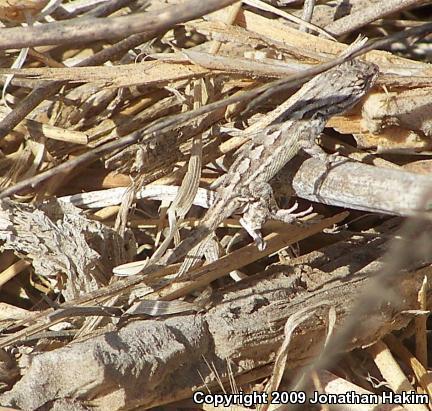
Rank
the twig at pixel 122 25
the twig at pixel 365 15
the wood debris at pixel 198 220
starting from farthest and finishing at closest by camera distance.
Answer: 1. the twig at pixel 365 15
2. the wood debris at pixel 198 220
3. the twig at pixel 122 25

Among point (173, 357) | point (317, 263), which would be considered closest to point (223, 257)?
point (317, 263)

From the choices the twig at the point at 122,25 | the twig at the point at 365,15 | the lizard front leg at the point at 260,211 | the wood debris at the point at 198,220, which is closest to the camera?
the twig at the point at 122,25

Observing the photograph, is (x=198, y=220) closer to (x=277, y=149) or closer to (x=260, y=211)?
(x=260, y=211)

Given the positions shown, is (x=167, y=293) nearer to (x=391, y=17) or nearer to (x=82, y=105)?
(x=82, y=105)

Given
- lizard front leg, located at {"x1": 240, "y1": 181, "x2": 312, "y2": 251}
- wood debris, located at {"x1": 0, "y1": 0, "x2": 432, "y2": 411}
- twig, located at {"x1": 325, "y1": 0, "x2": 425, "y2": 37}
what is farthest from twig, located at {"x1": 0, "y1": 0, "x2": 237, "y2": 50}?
twig, located at {"x1": 325, "y1": 0, "x2": 425, "y2": 37}

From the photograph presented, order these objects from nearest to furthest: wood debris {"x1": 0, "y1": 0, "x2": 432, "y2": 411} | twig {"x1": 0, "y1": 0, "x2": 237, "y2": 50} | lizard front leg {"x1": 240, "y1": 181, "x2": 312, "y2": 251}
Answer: twig {"x1": 0, "y1": 0, "x2": 237, "y2": 50} → wood debris {"x1": 0, "y1": 0, "x2": 432, "y2": 411} → lizard front leg {"x1": 240, "y1": 181, "x2": 312, "y2": 251}

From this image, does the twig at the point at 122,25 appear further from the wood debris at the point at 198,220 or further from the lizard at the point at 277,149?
the lizard at the point at 277,149

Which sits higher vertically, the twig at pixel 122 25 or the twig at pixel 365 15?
the twig at pixel 122 25

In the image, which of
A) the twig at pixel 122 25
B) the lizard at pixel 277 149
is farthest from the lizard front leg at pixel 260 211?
the twig at pixel 122 25

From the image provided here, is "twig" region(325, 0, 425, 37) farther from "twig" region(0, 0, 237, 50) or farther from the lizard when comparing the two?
"twig" region(0, 0, 237, 50)
